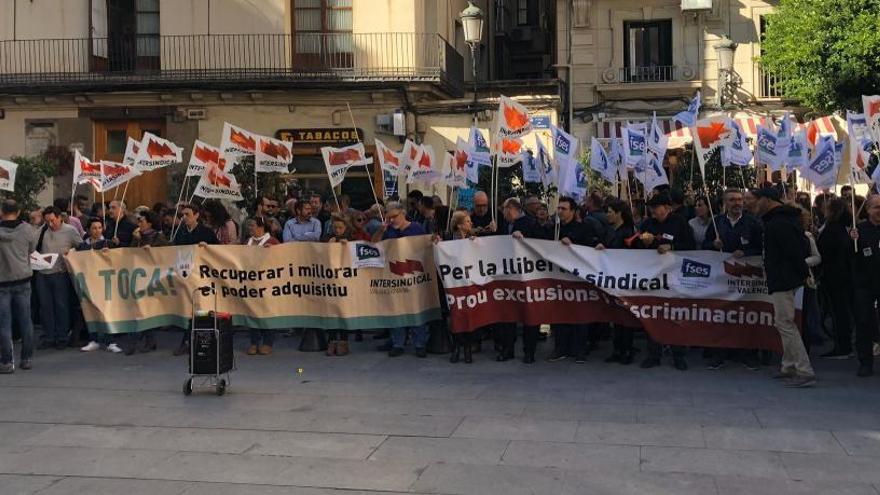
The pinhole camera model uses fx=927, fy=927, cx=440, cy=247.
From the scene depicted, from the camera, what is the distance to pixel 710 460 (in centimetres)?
643

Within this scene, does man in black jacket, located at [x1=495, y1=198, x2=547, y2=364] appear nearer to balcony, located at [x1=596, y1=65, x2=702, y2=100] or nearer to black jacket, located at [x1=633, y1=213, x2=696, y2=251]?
black jacket, located at [x1=633, y1=213, x2=696, y2=251]

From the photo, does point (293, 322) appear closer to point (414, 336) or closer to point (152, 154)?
point (414, 336)

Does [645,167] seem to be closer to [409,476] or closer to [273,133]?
[409,476]

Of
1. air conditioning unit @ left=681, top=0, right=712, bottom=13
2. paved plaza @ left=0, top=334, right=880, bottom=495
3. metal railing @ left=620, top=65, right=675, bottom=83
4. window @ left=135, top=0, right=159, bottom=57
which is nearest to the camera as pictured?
paved plaza @ left=0, top=334, right=880, bottom=495

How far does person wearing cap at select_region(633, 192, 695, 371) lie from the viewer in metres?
10.1

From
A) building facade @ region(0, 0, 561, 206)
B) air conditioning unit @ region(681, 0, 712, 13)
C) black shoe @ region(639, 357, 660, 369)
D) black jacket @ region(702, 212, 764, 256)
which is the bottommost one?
A: black shoe @ region(639, 357, 660, 369)

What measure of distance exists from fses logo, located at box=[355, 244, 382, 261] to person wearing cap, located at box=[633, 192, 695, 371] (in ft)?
10.1

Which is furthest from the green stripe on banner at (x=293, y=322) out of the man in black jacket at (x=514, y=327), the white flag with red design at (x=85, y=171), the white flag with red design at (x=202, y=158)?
the white flag with red design at (x=85, y=171)

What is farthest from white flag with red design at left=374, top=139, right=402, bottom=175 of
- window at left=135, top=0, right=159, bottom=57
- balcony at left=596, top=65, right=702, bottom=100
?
balcony at left=596, top=65, right=702, bottom=100

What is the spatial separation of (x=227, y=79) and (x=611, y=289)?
14.1 meters

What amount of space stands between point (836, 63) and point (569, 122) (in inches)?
272

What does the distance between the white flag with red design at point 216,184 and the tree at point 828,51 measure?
1391cm

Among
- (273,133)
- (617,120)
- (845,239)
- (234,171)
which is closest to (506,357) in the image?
(845,239)

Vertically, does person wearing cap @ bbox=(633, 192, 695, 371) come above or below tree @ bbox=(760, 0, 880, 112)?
below
